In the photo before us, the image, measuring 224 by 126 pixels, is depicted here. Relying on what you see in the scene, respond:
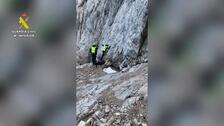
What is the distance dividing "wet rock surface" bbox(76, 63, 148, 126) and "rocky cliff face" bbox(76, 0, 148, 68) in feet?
0.38

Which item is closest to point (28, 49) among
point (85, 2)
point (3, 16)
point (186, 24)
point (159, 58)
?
point (3, 16)

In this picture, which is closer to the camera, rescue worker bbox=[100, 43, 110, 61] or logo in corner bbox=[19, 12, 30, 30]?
logo in corner bbox=[19, 12, 30, 30]

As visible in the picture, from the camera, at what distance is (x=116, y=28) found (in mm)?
3852

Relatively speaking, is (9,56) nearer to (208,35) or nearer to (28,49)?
(28,49)

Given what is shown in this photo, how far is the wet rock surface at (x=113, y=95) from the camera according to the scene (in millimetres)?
3898

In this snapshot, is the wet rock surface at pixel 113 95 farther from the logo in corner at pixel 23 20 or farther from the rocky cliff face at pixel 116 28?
the logo in corner at pixel 23 20

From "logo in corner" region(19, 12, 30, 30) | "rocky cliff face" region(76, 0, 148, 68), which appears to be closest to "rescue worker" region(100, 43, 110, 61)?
"rocky cliff face" region(76, 0, 148, 68)

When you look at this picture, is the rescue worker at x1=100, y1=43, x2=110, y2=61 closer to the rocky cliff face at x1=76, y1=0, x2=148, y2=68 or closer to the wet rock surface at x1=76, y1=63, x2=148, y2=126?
the rocky cliff face at x1=76, y1=0, x2=148, y2=68

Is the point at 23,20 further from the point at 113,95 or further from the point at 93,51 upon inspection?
the point at 113,95

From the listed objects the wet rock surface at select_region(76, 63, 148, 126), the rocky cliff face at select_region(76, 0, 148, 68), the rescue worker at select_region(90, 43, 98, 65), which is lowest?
the wet rock surface at select_region(76, 63, 148, 126)

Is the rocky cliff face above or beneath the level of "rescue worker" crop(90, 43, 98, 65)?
above

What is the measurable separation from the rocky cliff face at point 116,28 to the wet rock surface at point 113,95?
12cm

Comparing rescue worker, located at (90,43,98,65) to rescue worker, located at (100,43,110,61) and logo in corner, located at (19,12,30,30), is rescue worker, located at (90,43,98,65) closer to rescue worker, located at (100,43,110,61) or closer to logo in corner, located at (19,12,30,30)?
rescue worker, located at (100,43,110,61)

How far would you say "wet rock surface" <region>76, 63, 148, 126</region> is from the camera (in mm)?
3898
